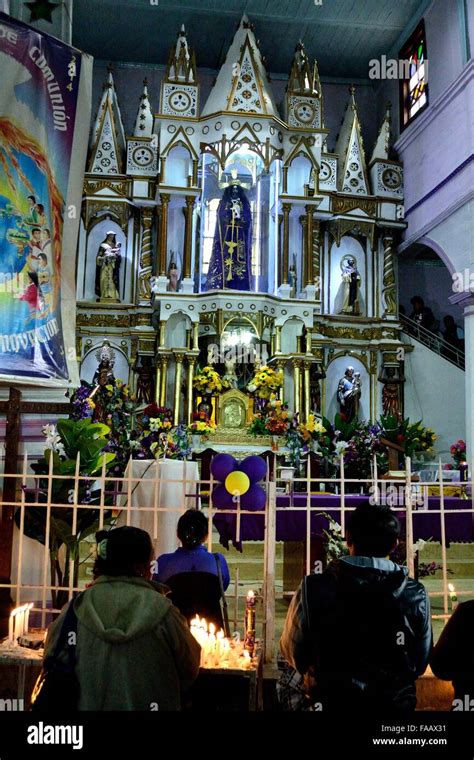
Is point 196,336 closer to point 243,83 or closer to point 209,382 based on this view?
point 209,382

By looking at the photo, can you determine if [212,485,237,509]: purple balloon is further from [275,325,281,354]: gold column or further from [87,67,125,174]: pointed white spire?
[87,67,125,174]: pointed white spire

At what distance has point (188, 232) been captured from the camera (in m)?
13.6

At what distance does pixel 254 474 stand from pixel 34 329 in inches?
161

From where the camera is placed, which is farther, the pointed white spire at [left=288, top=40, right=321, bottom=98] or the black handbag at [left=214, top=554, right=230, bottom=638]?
the pointed white spire at [left=288, top=40, right=321, bottom=98]

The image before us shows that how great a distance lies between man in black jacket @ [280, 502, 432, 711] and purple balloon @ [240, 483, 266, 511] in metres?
1.27

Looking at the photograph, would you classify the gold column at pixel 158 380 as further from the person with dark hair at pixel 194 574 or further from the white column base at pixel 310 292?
the person with dark hair at pixel 194 574

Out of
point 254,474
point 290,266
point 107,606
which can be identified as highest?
point 290,266

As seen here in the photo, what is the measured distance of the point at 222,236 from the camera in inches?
530

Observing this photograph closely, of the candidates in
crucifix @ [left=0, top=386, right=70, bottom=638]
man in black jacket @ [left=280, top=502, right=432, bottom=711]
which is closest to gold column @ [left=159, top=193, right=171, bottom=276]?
crucifix @ [left=0, top=386, right=70, bottom=638]

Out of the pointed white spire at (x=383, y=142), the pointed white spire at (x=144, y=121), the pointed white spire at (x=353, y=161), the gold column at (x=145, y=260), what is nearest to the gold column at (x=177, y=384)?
the gold column at (x=145, y=260)

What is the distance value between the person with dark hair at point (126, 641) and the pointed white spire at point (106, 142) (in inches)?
527

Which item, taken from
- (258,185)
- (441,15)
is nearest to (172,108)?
(258,185)

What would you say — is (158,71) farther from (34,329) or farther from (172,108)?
(34,329)

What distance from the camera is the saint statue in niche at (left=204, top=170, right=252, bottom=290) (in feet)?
43.4
